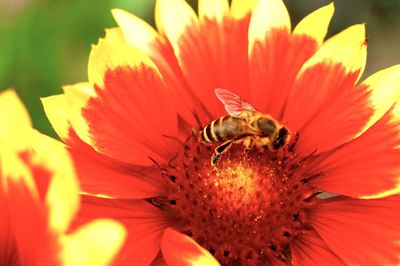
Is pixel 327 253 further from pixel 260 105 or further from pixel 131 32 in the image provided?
pixel 131 32

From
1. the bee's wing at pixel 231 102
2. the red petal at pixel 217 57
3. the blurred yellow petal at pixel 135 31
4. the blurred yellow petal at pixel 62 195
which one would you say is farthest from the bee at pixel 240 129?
the blurred yellow petal at pixel 62 195

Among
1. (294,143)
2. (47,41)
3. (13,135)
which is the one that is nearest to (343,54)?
(294,143)

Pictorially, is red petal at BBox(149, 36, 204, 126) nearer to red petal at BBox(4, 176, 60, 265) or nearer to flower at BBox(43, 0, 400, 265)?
flower at BBox(43, 0, 400, 265)

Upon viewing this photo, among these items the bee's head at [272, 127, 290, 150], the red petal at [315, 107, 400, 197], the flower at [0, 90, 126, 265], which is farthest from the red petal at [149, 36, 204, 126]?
the flower at [0, 90, 126, 265]

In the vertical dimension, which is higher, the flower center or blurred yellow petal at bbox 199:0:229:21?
blurred yellow petal at bbox 199:0:229:21

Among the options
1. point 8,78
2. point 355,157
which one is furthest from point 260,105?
point 8,78

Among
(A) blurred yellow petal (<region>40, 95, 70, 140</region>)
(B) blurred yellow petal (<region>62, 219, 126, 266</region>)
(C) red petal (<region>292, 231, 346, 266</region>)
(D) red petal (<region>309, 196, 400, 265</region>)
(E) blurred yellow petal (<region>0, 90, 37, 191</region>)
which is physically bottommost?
(C) red petal (<region>292, 231, 346, 266</region>)

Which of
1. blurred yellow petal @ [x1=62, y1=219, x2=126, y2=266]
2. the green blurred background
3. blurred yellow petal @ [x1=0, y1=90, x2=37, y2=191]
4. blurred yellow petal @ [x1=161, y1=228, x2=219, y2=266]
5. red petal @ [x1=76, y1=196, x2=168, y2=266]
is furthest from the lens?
the green blurred background

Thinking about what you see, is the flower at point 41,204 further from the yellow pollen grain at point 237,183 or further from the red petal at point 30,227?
the yellow pollen grain at point 237,183
